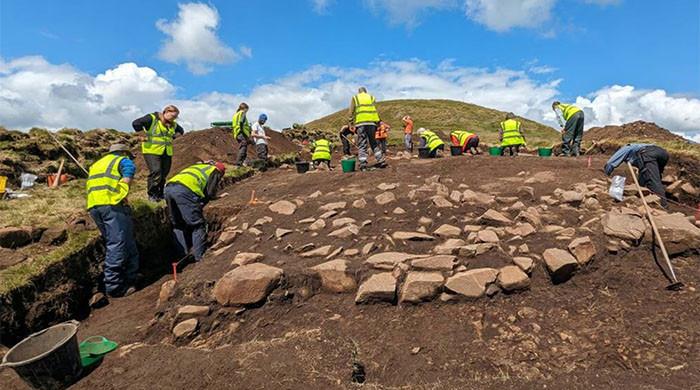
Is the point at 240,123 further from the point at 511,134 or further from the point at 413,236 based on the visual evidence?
the point at 511,134

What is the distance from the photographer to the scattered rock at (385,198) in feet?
19.3

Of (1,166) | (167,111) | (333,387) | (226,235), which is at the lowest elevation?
(333,387)

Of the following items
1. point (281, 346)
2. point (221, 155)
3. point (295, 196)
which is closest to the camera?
point (281, 346)

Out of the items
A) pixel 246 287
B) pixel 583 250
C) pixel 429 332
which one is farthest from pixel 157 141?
pixel 583 250

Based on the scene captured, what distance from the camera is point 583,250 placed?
3.83 metres

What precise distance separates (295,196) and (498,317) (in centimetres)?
478

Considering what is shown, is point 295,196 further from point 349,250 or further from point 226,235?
point 349,250

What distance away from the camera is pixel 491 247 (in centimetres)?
414

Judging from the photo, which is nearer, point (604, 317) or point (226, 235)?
point (604, 317)

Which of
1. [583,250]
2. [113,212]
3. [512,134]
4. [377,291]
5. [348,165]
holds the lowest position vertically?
[377,291]

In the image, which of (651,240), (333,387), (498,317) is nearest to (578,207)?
(651,240)

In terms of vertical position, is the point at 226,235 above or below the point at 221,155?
below

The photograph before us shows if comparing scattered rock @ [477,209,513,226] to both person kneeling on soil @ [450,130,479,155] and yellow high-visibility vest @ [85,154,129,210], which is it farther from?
person kneeling on soil @ [450,130,479,155]

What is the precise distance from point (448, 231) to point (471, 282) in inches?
46.2
